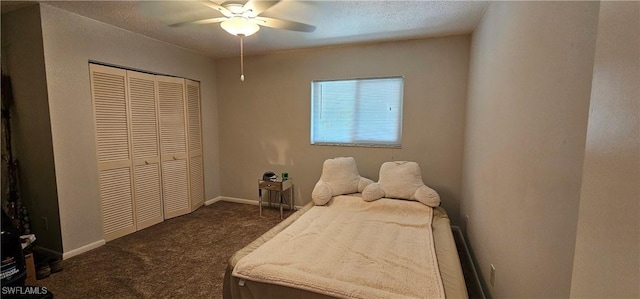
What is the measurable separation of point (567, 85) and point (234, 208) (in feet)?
13.2

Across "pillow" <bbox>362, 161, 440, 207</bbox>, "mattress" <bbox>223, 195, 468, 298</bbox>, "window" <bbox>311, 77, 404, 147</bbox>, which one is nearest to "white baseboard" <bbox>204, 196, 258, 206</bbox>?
"window" <bbox>311, 77, 404, 147</bbox>

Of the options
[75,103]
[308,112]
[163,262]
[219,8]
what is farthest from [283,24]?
[163,262]

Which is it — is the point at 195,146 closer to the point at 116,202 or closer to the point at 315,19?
the point at 116,202

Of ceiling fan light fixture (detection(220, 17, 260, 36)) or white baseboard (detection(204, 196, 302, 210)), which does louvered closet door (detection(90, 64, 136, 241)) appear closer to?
white baseboard (detection(204, 196, 302, 210))

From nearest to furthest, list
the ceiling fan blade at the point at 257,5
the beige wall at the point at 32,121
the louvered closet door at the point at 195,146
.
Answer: the ceiling fan blade at the point at 257,5 → the beige wall at the point at 32,121 → the louvered closet door at the point at 195,146

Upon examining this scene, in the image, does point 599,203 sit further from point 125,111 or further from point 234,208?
point 234,208

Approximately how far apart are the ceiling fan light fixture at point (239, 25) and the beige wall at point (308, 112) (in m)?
1.67

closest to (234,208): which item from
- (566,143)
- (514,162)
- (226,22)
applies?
(226,22)

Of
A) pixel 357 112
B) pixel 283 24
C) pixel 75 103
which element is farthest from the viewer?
pixel 357 112

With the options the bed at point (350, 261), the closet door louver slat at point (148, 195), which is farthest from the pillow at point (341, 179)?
the closet door louver slat at point (148, 195)

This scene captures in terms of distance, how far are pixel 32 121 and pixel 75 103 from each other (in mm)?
400

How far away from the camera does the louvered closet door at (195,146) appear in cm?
391

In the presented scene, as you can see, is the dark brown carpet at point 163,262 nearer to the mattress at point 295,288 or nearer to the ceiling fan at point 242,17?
the mattress at point 295,288

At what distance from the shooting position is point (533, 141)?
1.27m
